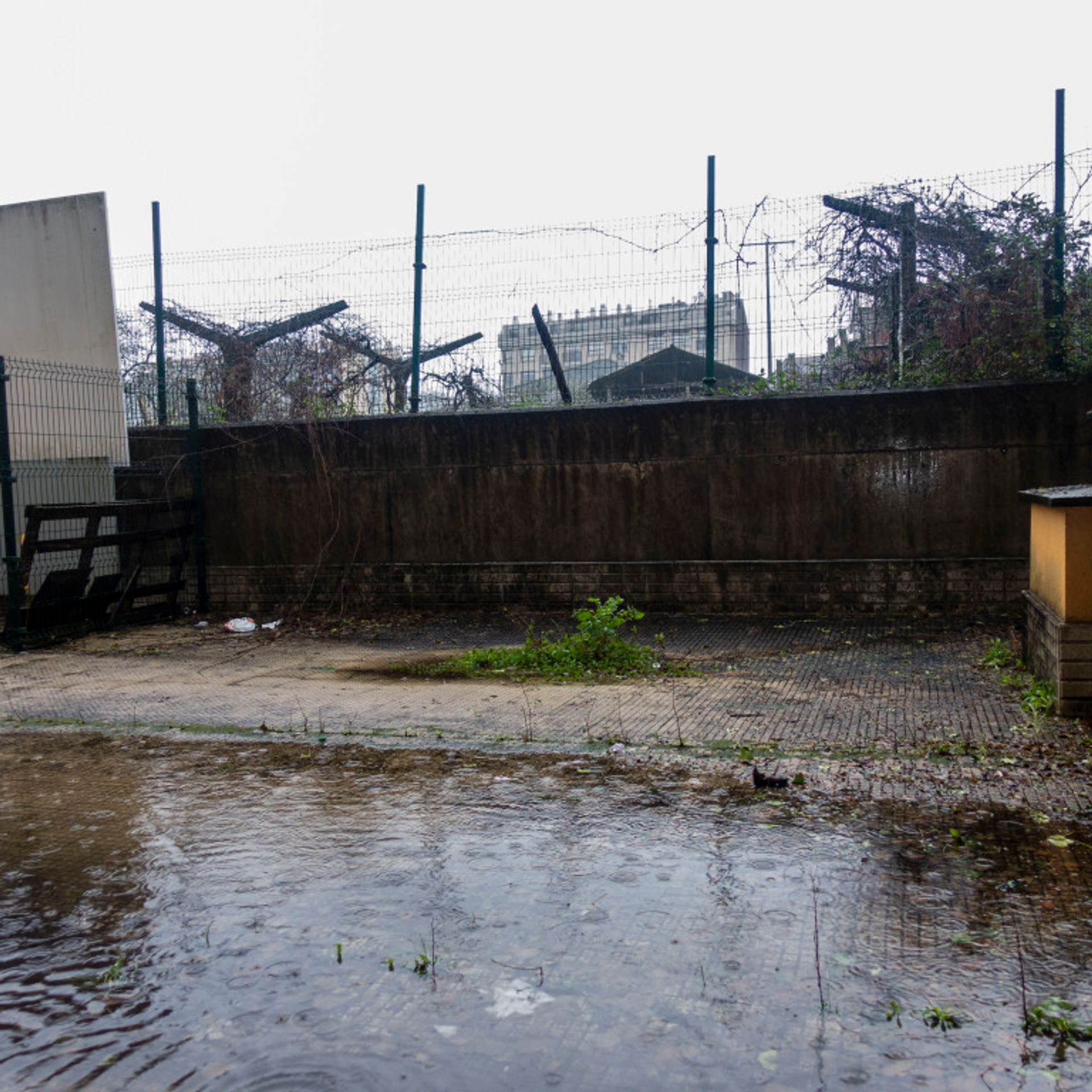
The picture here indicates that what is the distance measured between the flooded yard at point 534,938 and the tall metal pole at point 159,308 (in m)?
7.77

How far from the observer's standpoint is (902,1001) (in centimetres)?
287

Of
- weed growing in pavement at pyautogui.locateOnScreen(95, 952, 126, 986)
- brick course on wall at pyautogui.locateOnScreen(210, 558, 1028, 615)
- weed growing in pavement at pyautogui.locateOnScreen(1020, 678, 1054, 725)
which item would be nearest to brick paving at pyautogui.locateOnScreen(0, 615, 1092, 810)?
weed growing in pavement at pyautogui.locateOnScreen(1020, 678, 1054, 725)

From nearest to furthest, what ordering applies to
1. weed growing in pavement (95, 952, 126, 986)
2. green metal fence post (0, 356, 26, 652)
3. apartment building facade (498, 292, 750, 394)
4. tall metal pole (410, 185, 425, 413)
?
weed growing in pavement (95, 952, 126, 986) → green metal fence post (0, 356, 26, 652) → apartment building facade (498, 292, 750, 394) → tall metal pole (410, 185, 425, 413)

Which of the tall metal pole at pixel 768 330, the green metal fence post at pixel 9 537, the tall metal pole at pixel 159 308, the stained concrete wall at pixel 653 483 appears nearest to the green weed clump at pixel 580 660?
the stained concrete wall at pixel 653 483

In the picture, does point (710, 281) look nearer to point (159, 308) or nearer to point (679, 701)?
point (679, 701)

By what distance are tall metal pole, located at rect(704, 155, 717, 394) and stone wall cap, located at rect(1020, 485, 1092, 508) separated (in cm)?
431

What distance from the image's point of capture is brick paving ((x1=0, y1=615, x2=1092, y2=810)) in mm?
5188

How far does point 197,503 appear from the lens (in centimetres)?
1153

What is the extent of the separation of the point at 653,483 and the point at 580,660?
10.3ft

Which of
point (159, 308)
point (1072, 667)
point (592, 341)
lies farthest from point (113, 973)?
point (159, 308)

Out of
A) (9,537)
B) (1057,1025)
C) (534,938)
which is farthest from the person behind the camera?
(9,537)

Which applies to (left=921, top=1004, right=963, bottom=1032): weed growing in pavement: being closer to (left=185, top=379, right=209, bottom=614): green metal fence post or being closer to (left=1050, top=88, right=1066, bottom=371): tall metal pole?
(left=1050, top=88, right=1066, bottom=371): tall metal pole

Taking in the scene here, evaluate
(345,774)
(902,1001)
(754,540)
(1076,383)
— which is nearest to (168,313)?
(754,540)

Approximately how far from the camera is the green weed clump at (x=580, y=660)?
7.71 meters
